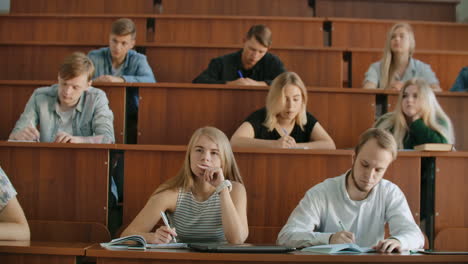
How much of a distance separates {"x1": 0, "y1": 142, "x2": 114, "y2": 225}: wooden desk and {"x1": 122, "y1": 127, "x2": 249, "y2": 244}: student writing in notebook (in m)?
0.24

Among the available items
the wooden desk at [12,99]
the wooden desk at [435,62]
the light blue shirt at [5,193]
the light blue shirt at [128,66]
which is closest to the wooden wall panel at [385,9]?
the wooden desk at [435,62]

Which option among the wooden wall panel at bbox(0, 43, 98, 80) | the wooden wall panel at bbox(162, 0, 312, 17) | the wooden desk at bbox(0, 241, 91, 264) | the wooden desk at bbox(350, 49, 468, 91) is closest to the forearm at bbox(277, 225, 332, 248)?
the wooden desk at bbox(0, 241, 91, 264)

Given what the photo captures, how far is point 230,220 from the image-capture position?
5.48ft

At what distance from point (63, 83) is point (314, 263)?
132cm

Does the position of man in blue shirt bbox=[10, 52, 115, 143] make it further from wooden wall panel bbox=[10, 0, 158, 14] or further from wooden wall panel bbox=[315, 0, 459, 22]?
wooden wall panel bbox=[315, 0, 459, 22]

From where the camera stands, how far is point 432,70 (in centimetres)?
324

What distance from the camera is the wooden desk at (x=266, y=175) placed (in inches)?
77.5

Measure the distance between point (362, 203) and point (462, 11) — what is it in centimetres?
276

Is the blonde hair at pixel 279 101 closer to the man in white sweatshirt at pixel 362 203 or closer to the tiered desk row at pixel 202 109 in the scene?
the tiered desk row at pixel 202 109

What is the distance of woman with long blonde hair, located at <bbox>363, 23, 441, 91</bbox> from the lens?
2.98 metres

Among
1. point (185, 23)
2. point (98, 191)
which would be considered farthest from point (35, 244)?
point (185, 23)

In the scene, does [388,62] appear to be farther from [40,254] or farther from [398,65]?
[40,254]

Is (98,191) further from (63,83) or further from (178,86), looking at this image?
(178,86)

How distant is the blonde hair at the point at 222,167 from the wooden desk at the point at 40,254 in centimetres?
50
